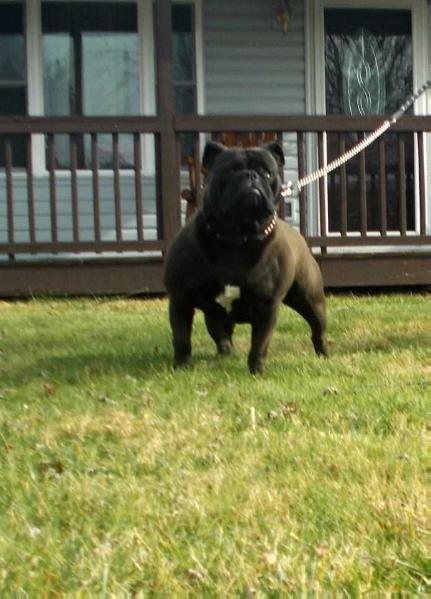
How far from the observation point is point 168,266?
19.7 feet

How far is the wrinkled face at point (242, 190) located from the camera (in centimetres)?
559

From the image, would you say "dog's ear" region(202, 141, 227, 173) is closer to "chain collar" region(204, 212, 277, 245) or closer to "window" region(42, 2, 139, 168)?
"chain collar" region(204, 212, 277, 245)

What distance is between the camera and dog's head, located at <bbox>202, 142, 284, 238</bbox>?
559 centimetres

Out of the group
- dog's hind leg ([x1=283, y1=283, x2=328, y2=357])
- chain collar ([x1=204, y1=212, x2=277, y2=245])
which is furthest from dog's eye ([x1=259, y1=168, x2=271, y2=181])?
Answer: dog's hind leg ([x1=283, y1=283, x2=328, y2=357])

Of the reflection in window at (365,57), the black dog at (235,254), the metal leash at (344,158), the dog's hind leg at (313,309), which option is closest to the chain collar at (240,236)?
the black dog at (235,254)

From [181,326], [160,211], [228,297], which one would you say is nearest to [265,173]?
[228,297]

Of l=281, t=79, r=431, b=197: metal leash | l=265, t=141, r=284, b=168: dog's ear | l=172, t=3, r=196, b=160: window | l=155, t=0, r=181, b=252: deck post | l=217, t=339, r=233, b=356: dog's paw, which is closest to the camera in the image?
l=265, t=141, r=284, b=168: dog's ear

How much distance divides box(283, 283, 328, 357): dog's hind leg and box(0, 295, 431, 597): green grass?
4.7 inches

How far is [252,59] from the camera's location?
13430mm

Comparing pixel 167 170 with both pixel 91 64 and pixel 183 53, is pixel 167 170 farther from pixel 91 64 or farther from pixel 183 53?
pixel 183 53

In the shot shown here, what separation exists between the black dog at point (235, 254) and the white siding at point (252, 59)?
24.4 ft

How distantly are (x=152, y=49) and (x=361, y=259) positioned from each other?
3848mm

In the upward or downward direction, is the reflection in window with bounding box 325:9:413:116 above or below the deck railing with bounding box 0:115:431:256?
above

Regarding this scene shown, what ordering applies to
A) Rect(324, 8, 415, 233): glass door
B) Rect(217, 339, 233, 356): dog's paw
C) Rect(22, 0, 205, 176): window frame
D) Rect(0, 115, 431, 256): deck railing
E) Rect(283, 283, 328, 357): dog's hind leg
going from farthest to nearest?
Rect(324, 8, 415, 233): glass door
Rect(22, 0, 205, 176): window frame
Rect(0, 115, 431, 256): deck railing
Rect(217, 339, 233, 356): dog's paw
Rect(283, 283, 328, 357): dog's hind leg
